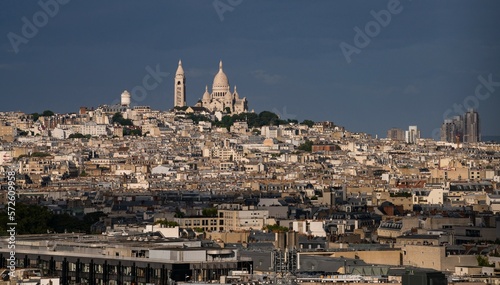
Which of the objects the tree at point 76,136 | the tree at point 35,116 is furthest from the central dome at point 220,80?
the tree at point 76,136

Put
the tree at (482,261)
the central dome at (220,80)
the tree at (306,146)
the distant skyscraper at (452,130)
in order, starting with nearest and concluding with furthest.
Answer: the tree at (482,261) → the distant skyscraper at (452,130) → the tree at (306,146) → the central dome at (220,80)

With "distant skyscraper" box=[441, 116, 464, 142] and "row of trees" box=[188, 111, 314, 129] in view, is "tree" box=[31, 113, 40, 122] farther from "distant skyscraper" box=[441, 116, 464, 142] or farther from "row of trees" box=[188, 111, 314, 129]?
"distant skyscraper" box=[441, 116, 464, 142]

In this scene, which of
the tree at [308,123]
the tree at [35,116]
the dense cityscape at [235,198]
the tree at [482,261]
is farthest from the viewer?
the tree at [35,116]

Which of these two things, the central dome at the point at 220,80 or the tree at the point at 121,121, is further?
Answer: the central dome at the point at 220,80

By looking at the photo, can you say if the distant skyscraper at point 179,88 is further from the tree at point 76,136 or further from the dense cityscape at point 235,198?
the tree at point 76,136

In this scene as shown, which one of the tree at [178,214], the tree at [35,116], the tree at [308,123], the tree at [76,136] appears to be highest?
the tree at [35,116]

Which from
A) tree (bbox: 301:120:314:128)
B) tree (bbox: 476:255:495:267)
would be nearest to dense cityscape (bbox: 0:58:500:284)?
tree (bbox: 476:255:495:267)

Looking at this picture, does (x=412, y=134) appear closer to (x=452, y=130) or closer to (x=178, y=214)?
(x=452, y=130)
